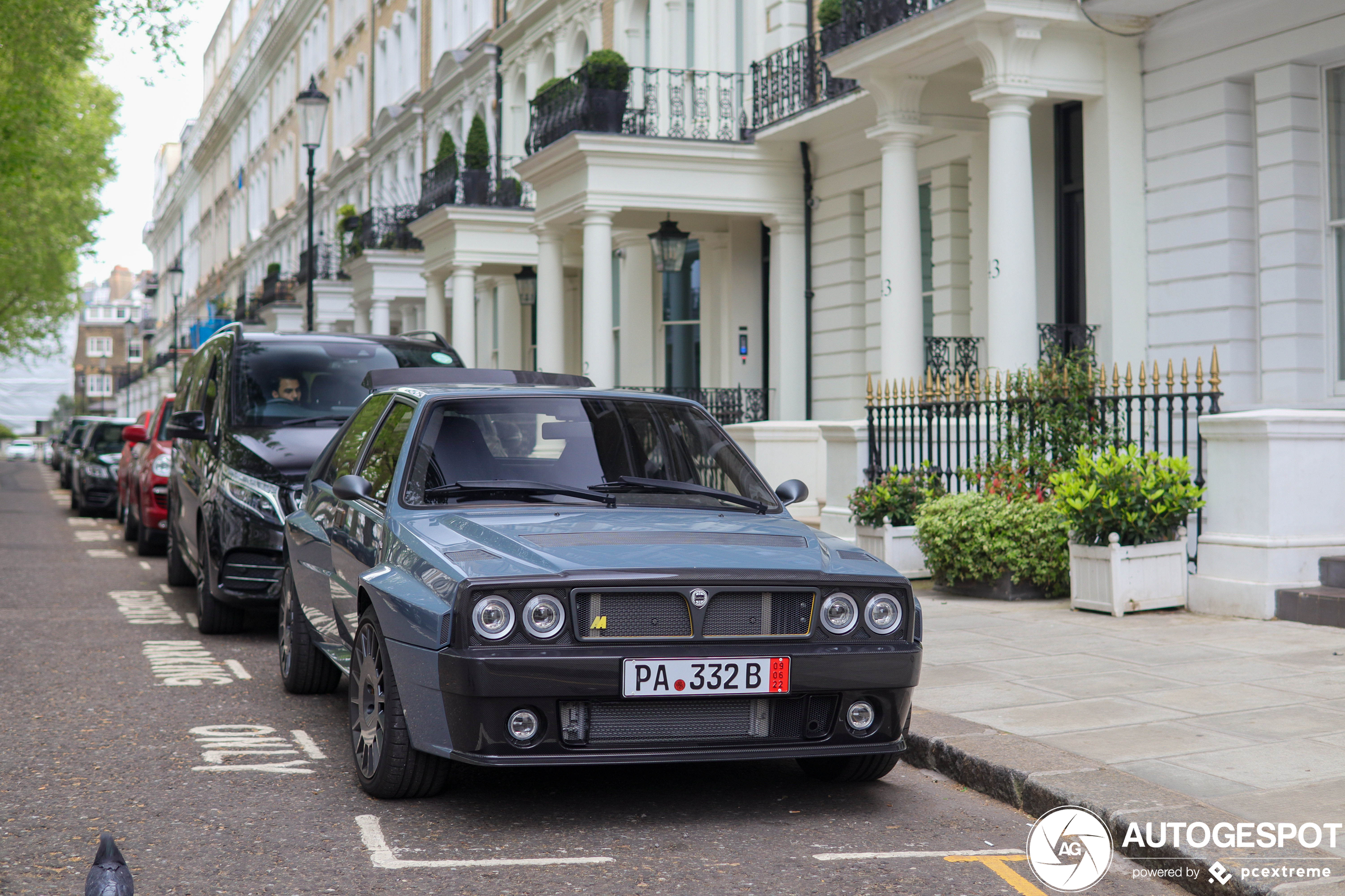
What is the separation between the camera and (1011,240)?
1305 cm

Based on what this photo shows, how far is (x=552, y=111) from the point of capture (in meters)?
20.1

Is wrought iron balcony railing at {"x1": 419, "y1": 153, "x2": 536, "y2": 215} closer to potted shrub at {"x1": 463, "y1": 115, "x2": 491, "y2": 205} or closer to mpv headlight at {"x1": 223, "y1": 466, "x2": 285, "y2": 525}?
potted shrub at {"x1": 463, "y1": 115, "x2": 491, "y2": 205}

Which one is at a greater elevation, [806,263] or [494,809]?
[806,263]

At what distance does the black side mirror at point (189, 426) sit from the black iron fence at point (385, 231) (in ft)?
62.9

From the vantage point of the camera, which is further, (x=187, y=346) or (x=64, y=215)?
(x=187, y=346)

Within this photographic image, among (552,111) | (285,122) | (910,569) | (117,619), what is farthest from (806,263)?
(285,122)

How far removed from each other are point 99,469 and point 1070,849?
22.4 metres

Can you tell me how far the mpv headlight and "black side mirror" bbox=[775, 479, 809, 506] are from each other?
3.88 metres

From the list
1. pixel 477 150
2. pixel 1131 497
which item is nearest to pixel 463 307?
pixel 477 150

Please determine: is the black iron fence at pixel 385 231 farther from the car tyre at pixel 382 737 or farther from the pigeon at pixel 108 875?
the pigeon at pixel 108 875

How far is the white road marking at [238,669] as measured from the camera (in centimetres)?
802

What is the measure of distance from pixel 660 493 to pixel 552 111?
49.4 feet

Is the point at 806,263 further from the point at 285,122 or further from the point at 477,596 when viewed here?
the point at 285,122

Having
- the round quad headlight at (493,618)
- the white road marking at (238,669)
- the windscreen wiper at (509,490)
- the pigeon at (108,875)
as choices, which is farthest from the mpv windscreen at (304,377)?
the pigeon at (108,875)
